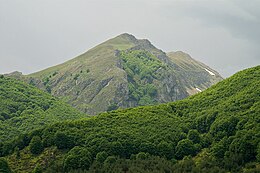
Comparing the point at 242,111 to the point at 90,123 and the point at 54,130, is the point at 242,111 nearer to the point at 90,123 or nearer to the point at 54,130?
the point at 90,123

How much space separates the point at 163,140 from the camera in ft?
197

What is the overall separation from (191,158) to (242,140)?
8.13 m

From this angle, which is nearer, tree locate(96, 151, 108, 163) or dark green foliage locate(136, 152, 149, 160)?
tree locate(96, 151, 108, 163)

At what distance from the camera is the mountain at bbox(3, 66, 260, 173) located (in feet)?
163

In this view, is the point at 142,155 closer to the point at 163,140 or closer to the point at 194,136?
the point at 163,140

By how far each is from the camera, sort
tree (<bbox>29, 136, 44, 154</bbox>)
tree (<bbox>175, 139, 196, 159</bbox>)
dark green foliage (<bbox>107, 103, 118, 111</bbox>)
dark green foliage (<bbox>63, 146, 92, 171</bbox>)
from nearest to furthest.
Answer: dark green foliage (<bbox>63, 146, 92, 171</bbox>)
tree (<bbox>175, 139, 196, 159</bbox>)
tree (<bbox>29, 136, 44, 154</bbox>)
dark green foliage (<bbox>107, 103, 118, 111</bbox>)

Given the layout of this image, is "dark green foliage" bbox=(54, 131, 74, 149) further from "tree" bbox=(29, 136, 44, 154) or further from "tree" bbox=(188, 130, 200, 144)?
"tree" bbox=(188, 130, 200, 144)

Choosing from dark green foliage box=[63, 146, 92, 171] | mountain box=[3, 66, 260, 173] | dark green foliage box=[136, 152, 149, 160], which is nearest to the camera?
mountain box=[3, 66, 260, 173]

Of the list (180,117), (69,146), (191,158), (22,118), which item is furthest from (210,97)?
(22,118)

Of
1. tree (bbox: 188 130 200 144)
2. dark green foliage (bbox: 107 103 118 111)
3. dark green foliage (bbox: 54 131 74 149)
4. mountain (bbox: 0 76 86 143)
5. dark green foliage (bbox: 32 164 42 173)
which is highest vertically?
mountain (bbox: 0 76 86 143)

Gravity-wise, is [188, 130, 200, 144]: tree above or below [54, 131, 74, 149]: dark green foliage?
below

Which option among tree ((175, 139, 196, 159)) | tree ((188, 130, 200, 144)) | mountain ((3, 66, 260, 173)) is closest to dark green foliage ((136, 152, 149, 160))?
mountain ((3, 66, 260, 173))

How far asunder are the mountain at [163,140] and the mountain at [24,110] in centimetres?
3412

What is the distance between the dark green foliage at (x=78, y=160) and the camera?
53.4 metres
